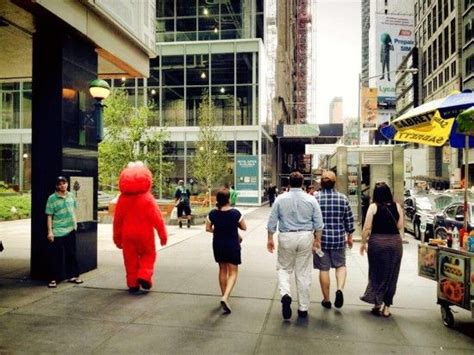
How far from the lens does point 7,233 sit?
1523 centimetres

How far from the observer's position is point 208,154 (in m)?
28.5

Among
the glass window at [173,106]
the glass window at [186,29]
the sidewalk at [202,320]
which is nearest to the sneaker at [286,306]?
the sidewalk at [202,320]

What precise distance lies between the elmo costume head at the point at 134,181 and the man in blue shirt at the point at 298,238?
257cm

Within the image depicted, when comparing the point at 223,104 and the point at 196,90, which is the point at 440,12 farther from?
the point at 196,90

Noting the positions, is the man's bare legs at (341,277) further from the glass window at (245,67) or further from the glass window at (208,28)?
the glass window at (208,28)

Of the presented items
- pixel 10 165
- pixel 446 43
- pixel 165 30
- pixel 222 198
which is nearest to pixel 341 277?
pixel 222 198

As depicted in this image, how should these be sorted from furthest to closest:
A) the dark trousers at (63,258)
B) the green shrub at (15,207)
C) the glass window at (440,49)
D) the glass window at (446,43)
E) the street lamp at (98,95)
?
the glass window at (440,49), the glass window at (446,43), the green shrub at (15,207), the street lamp at (98,95), the dark trousers at (63,258)

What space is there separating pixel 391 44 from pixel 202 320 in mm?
105244

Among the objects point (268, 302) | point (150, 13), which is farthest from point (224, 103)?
point (268, 302)

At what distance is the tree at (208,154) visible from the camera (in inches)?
1115

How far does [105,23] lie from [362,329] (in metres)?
7.26

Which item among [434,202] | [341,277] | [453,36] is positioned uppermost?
[453,36]

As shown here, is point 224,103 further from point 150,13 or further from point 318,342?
point 318,342

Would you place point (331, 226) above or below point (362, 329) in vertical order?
above
